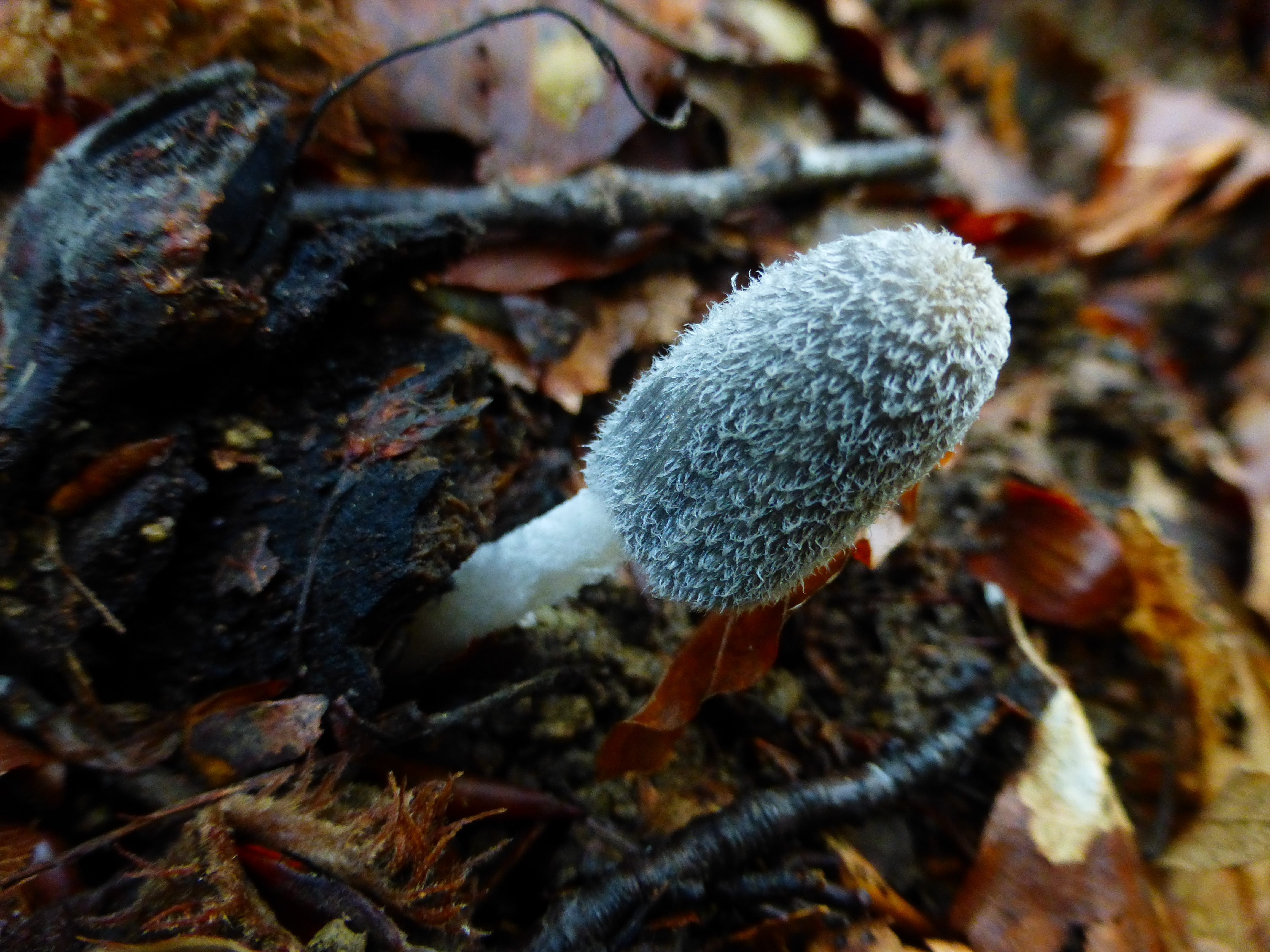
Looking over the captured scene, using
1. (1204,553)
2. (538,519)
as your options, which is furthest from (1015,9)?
(538,519)

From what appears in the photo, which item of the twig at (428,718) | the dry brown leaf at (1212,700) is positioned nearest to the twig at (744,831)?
the twig at (428,718)

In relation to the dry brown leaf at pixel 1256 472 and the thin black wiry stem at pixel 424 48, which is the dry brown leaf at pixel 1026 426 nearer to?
the dry brown leaf at pixel 1256 472

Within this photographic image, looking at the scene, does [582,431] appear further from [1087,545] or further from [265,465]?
[1087,545]

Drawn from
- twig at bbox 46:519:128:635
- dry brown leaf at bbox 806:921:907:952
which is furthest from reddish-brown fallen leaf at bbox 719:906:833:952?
twig at bbox 46:519:128:635

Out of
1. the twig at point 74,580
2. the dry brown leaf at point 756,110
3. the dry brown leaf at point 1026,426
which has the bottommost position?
the twig at point 74,580

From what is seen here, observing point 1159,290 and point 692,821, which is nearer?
point 692,821

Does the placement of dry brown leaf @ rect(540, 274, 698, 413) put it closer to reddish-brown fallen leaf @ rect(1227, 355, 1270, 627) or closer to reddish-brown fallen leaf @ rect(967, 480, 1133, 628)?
reddish-brown fallen leaf @ rect(967, 480, 1133, 628)

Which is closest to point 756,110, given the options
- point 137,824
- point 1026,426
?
point 1026,426
